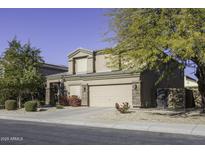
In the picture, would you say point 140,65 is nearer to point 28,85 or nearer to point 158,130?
point 158,130

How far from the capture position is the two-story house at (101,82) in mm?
29795

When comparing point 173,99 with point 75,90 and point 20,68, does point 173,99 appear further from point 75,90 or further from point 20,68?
point 20,68

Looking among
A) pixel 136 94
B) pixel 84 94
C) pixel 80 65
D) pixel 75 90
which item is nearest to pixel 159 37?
pixel 136 94

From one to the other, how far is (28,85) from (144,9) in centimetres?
1663

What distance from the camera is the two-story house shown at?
29795 mm

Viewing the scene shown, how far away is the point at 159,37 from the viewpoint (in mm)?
18906

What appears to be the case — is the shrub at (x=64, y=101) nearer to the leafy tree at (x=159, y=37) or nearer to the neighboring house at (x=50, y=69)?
the neighboring house at (x=50, y=69)

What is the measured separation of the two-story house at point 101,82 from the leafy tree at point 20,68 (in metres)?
3.38

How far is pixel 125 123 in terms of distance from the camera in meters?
19.8

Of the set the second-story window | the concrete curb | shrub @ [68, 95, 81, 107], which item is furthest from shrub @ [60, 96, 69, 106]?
the concrete curb

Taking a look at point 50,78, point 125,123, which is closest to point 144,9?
point 125,123

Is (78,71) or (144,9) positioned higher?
(144,9)

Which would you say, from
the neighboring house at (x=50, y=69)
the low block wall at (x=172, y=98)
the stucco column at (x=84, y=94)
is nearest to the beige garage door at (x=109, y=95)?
the stucco column at (x=84, y=94)

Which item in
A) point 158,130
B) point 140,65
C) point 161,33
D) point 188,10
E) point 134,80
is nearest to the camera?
point 158,130
